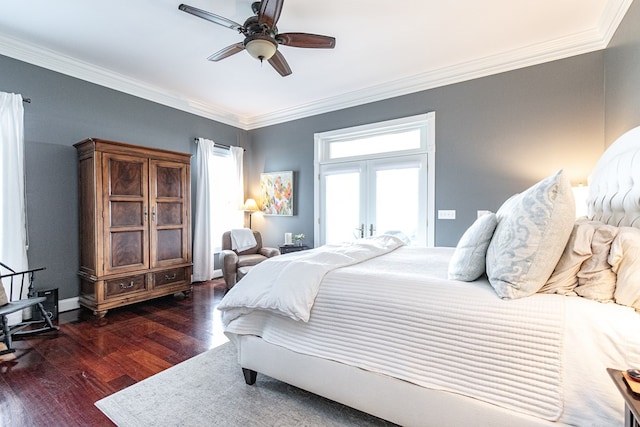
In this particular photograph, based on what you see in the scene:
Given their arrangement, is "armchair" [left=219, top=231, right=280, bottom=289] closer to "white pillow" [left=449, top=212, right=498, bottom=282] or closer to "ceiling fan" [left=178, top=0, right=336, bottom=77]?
"ceiling fan" [left=178, top=0, right=336, bottom=77]

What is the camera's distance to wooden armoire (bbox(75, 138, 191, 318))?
10.1ft

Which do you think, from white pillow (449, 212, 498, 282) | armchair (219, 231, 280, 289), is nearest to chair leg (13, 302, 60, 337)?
armchair (219, 231, 280, 289)

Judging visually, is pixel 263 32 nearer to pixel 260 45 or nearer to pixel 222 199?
pixel 260 45

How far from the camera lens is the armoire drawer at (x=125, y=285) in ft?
10.3

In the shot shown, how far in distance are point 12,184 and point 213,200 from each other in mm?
2340

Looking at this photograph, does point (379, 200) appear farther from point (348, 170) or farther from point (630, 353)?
point (630, 353)

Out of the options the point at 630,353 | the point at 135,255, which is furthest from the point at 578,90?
the point at 135,255

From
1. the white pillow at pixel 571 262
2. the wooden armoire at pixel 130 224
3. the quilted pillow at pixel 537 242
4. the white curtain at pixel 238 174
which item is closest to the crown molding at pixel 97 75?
the white curtain at pixel 238 174

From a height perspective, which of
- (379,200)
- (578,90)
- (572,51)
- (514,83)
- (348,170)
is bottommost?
(379,200)

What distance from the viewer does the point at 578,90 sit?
284cm

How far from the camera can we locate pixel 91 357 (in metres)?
2.29

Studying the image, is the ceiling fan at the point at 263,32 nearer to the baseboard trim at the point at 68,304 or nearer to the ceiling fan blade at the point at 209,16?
the ceiling fan blade at the point at 209,16

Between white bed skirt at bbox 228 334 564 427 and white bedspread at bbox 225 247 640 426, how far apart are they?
1.6 inches

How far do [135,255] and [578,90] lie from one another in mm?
5043
